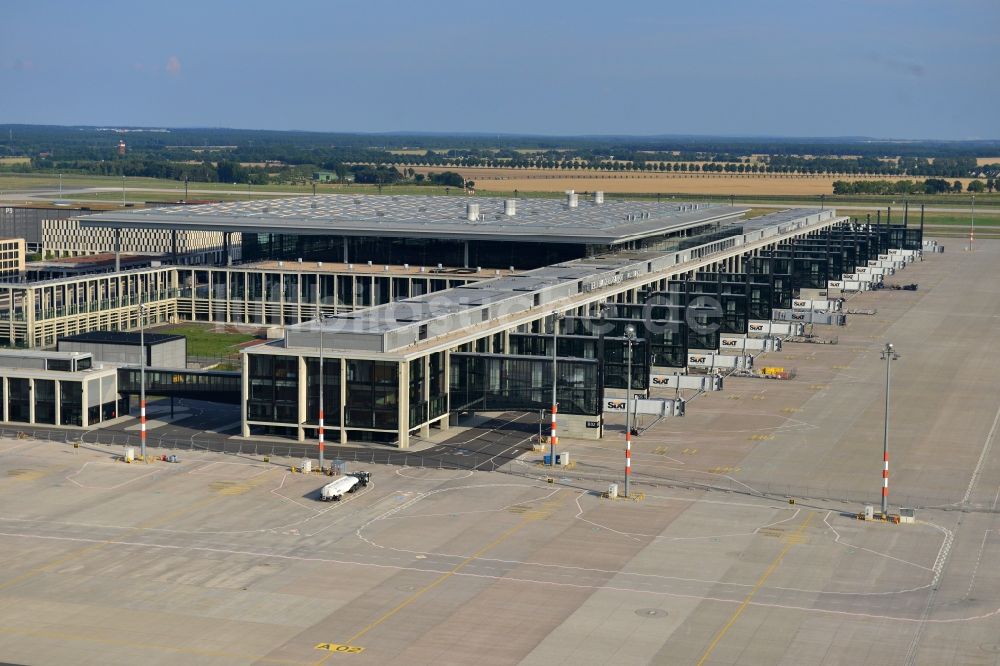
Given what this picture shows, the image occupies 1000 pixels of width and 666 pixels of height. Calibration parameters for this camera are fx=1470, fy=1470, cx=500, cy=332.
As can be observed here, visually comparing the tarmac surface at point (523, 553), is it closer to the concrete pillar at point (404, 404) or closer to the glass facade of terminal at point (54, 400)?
the concrete pillar at point (404, 404)

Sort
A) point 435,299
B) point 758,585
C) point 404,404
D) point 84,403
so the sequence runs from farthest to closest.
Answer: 1. point 435,299
2. point 84,403
3. point 404,404
4. point 758,585

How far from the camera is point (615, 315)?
12138 cm

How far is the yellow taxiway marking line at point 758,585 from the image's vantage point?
54906mm

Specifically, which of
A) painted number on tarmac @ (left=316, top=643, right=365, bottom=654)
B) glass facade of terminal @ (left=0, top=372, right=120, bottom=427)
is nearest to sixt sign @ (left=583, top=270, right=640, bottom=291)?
glass facade of terminal @ (left=0, top=372, right=120, bottom=427)

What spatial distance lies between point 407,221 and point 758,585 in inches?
3959

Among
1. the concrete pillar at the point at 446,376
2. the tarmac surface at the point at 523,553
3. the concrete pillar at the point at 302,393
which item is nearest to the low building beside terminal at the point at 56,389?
the tarmac surface at the point at 523,553

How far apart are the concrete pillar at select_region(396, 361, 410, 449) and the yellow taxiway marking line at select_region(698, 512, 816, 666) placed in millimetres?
25596

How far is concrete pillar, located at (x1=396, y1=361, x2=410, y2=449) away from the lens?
88.0 meters

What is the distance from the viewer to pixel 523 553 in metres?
67.1

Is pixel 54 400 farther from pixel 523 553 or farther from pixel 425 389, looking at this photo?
pixel 523 553

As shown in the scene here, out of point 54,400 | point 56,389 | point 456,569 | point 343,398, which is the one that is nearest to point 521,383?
point 343,398

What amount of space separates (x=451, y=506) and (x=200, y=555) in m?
14.4

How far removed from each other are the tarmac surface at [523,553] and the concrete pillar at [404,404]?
2.05m

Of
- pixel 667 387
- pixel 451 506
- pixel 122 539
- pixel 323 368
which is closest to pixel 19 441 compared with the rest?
pixel 323 368
